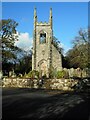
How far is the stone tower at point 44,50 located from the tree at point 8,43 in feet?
17.8

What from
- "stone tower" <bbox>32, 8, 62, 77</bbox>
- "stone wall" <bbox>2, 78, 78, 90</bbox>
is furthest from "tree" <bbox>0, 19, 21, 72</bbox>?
"stone wall" <bbox>2, 78, 78, 90</bbox>

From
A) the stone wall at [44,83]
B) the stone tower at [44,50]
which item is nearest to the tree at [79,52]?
the stone tower at [44,50]

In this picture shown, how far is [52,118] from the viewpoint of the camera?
28.6ft

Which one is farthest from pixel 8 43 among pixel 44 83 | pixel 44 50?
pixel 44 83

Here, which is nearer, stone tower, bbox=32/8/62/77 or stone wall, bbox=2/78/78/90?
stone wall, bbox=2/78/78/90

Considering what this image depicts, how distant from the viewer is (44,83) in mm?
24641

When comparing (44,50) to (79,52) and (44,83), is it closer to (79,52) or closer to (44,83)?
(79,52)

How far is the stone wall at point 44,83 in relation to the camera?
23484mm

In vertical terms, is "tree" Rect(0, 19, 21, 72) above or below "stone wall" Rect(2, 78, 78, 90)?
above

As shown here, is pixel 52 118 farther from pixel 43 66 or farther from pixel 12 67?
pixel 43 66

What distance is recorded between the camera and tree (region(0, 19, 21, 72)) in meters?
45.2

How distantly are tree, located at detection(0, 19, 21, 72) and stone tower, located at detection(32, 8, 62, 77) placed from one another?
17.8 feet

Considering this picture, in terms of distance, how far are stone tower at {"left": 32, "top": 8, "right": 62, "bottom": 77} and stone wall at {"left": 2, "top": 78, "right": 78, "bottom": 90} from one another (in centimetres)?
2568

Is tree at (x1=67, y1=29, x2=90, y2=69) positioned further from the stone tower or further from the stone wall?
the stone wall
